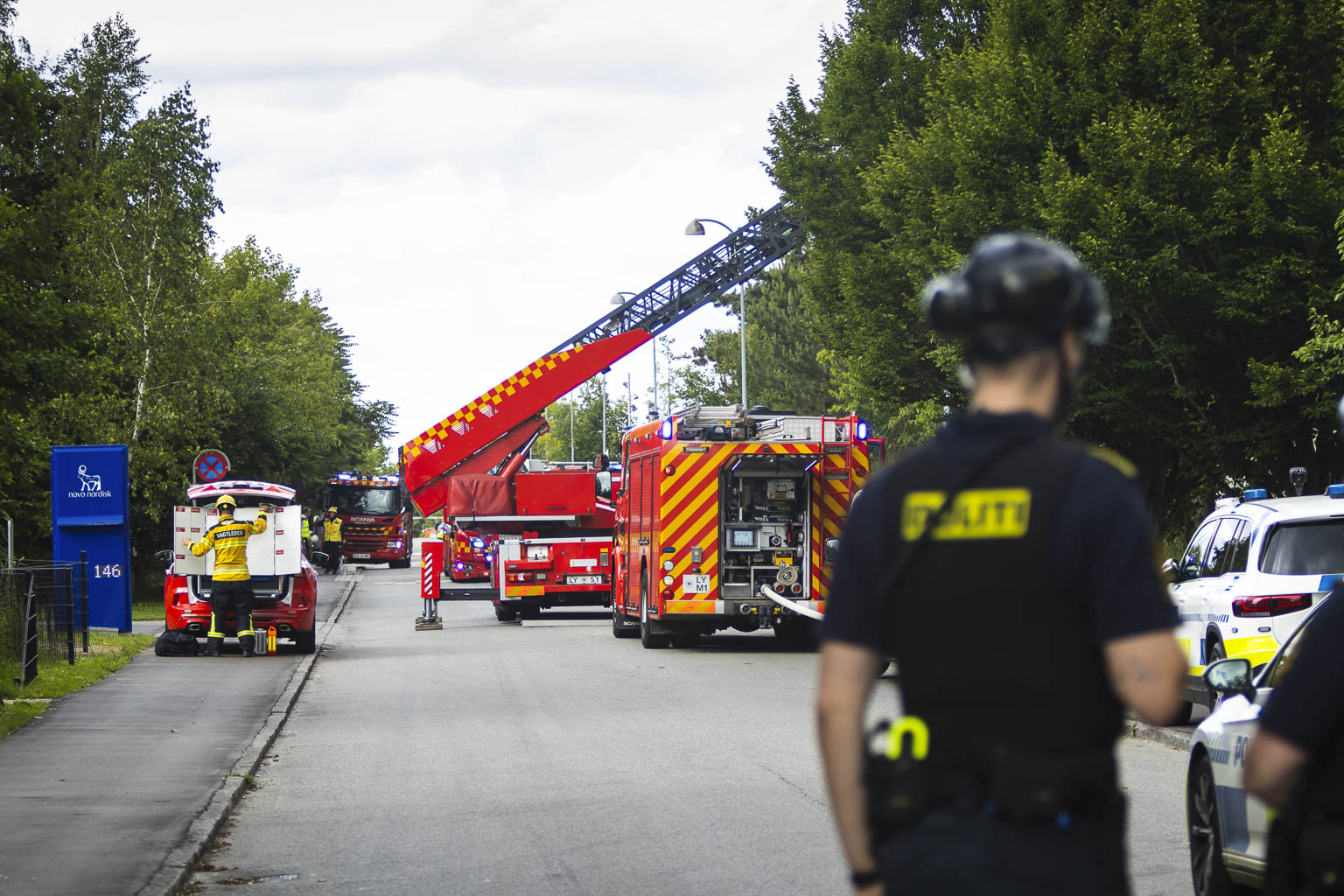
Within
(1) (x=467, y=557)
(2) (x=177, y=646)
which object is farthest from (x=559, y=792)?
(1) (x=467, y=557)

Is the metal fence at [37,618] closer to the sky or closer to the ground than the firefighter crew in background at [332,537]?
closer to the ground

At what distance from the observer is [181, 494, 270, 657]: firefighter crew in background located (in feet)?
67.0

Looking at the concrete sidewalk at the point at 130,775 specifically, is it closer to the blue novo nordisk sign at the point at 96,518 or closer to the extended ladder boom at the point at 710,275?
the blue novo nordisk sign at the point at 96,518

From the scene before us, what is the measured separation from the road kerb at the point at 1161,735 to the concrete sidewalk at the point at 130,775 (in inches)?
252

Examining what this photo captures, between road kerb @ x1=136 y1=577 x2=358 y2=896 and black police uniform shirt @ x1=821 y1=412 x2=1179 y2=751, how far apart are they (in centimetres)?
541

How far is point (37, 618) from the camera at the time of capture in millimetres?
17344

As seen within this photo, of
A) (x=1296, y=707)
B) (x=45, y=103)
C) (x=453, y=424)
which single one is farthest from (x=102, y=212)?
(x=1296, y=707)

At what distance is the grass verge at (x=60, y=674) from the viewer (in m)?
14.2

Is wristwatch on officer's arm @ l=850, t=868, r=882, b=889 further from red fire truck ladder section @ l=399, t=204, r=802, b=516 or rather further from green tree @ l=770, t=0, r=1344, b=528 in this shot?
red fire truck ladder section @ l=399, t=204, r=802, b=516

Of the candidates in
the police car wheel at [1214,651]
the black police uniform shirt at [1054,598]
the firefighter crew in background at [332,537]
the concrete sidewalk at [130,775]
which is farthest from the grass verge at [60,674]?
the firefighter crew in background at [332,537]

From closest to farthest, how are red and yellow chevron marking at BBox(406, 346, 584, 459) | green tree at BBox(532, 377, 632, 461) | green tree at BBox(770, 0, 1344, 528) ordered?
green tree at BBox(770, 0, 1344, 528) < red and yellow chevron marking at BBox(406, 346, 584, 459) < green tree at BBox(532, 377, 632, 461)

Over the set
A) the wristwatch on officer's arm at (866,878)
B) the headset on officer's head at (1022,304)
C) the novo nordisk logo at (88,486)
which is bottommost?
the wristwatch on officer's arm at (866,878)

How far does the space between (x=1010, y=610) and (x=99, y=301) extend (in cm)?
3462

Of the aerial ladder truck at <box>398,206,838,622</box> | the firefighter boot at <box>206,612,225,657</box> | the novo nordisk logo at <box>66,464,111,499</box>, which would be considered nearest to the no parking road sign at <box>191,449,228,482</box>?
the novo nordisk logo at <box>66,464,111,499</box>
